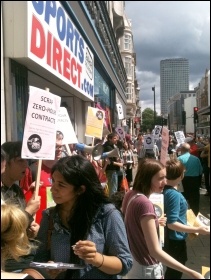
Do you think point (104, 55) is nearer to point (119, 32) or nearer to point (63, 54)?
point (63, 54)

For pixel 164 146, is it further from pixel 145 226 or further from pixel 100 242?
pixel 100 242

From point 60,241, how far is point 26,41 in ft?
7.39

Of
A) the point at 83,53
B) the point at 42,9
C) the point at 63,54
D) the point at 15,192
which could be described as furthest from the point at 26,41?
the point at 83,53

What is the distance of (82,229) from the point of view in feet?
6.24

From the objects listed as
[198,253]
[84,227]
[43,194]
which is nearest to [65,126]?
[43,194]

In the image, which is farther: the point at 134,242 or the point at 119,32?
the point at 119,32

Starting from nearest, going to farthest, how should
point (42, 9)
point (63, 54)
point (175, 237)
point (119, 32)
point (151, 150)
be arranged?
point (175, 237)
point (42, 9)
point (63, 54)
point (151, 150)
point (119, 32)

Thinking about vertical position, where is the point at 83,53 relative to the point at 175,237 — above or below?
above

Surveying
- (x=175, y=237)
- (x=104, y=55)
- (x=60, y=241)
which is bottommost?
(x=175, y=237)

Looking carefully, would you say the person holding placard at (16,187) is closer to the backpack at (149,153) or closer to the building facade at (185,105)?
the building facade at (185,105)

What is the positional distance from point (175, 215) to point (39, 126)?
4.64ft

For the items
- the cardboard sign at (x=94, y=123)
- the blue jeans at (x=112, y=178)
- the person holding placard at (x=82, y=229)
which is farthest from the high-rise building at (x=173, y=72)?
the blue jeans at (x=112, y=178)

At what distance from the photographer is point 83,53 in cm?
670

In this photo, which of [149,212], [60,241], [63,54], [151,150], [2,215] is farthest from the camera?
[151,150]
